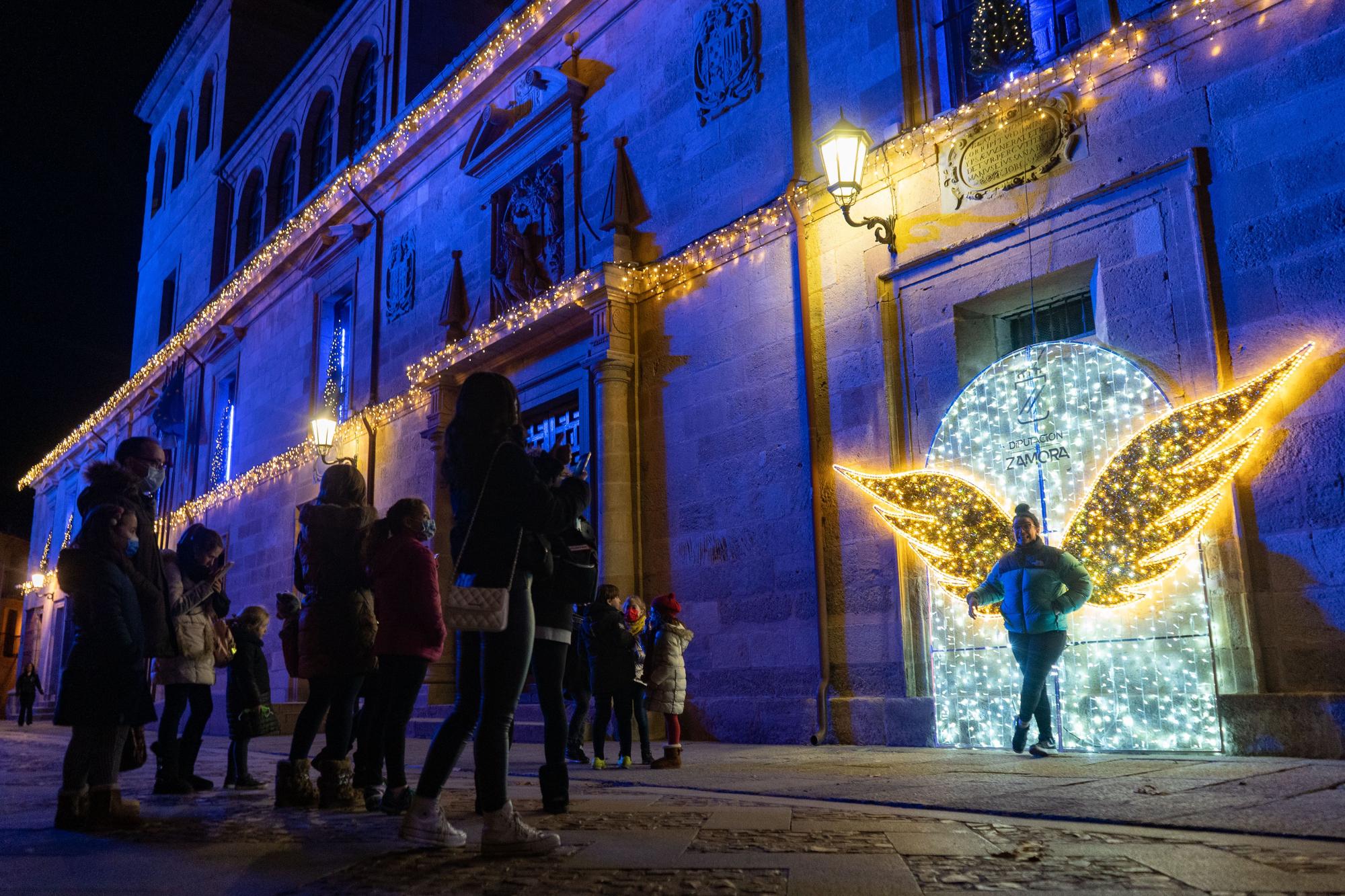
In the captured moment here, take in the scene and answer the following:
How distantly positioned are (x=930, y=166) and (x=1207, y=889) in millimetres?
7386

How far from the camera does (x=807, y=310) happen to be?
9.97 metres

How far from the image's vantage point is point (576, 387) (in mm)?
13008

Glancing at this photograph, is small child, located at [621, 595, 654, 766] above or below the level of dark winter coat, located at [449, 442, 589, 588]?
below

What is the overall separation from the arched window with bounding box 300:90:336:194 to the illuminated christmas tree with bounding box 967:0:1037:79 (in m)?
16.2

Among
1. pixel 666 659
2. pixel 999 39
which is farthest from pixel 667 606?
pixel 999 39

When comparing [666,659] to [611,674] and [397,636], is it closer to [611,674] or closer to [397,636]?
[611,674]

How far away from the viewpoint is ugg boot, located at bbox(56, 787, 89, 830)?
442 cm

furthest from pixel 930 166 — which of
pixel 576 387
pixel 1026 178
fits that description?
pixel 576 387

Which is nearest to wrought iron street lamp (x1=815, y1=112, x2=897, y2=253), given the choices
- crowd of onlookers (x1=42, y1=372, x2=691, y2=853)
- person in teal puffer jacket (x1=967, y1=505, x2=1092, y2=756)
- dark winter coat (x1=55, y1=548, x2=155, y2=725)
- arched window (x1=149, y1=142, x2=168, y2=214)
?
person in teal puffer jacket (x1=967, y1=505, x2=1092, y2=756)

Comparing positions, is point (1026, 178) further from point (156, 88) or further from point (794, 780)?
point (156, 88)

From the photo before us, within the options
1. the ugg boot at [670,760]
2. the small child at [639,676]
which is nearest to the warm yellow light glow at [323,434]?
the small child at [639,676]

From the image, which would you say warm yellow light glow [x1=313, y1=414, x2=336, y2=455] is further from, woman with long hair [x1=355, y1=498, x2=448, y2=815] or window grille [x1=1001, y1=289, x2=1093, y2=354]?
woman with long hair [x1=355, y1=498, x2=448, y2=815]

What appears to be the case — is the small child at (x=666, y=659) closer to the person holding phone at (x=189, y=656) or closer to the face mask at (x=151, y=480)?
the person holding phone at (x=189, y=656)

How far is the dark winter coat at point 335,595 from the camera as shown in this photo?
5.08m
